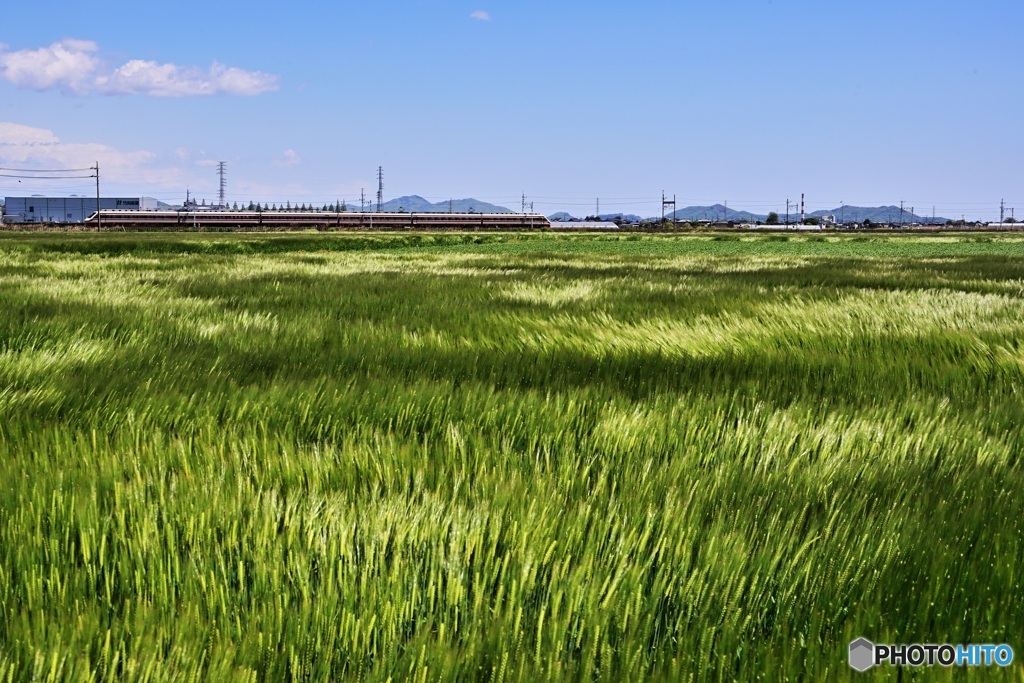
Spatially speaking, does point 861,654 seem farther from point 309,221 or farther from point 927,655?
point 309,221

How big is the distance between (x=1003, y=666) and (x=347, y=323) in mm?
4557

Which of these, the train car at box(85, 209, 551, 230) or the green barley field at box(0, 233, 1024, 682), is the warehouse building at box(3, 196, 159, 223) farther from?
the green barley field at box(0, 233, 1024, 682)

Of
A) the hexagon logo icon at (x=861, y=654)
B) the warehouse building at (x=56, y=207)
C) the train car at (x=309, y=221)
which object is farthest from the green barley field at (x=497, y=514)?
the warehouse building at (x=56, y=207)

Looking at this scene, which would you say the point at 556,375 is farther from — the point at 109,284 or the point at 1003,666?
the point at 109,284

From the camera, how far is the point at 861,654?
1.25 metres

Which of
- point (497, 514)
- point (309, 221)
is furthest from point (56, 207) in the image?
point (497, 514)

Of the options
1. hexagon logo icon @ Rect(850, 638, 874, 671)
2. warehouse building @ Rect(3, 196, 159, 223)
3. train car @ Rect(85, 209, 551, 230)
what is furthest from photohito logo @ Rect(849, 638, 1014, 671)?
warehouse building @ Rect(3, 196, 159, 223)

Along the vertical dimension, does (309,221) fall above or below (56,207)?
below

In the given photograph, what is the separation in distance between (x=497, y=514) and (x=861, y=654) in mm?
743

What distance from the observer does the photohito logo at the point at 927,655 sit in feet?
4.04

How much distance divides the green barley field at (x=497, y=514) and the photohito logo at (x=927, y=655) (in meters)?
0.02

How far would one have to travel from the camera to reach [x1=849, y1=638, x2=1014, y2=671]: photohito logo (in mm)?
1231

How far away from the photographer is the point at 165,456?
6.86 ft

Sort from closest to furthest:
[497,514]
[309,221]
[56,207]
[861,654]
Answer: [861,654] → [497,514] → [309,221] → [56,207]
